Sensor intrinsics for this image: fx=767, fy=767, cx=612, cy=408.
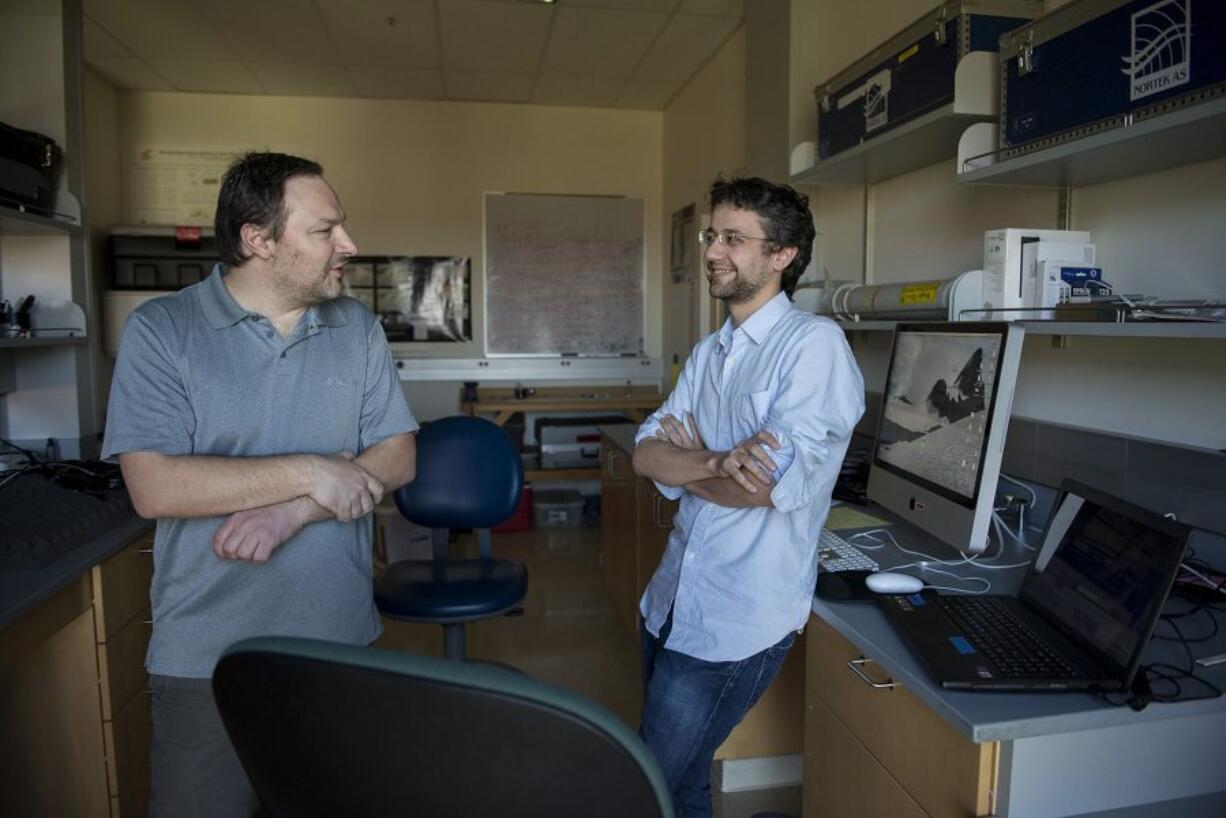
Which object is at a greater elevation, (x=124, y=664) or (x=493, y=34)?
(x=493, y=34)

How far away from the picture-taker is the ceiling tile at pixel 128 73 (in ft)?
13.9

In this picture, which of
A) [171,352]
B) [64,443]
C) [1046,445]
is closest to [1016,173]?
[1046,445]

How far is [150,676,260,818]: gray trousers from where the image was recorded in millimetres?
1250

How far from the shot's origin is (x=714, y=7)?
3.62 meters

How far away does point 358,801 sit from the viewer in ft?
2.10

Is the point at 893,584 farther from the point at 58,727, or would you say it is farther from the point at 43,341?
the point at 43,341

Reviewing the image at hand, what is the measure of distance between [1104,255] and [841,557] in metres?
0.90

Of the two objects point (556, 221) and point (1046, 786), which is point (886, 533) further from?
point (556, 221)

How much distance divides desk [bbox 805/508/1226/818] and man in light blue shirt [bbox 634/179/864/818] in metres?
0.16

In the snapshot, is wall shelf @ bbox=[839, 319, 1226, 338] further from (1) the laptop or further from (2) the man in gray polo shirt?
(2) the man in gray polo shirt

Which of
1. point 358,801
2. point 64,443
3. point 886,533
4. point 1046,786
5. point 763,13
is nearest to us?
point 358,801

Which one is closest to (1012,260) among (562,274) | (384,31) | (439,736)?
(439,736)

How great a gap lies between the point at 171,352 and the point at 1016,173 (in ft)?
5.37

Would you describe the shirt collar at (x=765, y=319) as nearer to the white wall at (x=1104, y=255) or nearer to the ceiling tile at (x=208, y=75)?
the white wall at (x=1104, y=255)
